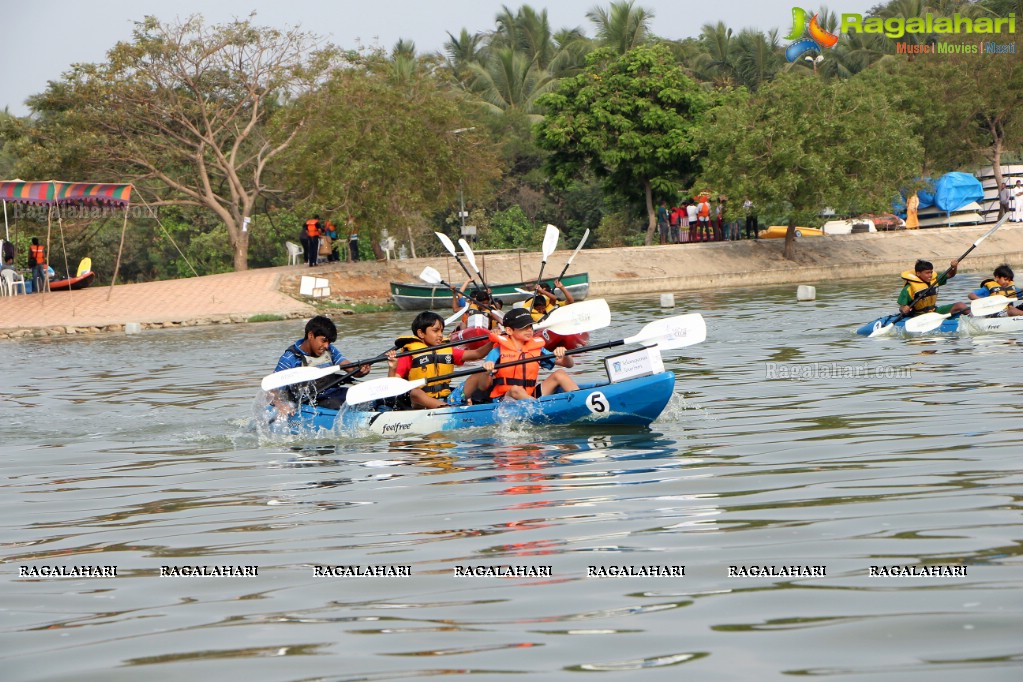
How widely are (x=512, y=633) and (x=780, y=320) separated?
58.9 ft

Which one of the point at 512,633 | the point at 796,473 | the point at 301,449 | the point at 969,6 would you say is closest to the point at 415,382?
the point at 301,449

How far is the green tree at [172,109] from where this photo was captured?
34.8 metres

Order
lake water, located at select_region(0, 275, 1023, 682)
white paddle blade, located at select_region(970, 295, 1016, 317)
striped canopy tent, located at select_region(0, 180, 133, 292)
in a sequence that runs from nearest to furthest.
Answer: lake water, located at select_region(0, 275, 1023, 682) → white paddle blade, located at select_region(970, 295, 1016, 317) → striped canopy tent, located at select_region(0, 180, 133, 292)

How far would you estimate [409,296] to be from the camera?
1228 inches

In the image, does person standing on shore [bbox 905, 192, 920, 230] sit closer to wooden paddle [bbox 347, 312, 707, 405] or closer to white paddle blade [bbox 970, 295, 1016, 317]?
white paddle blade [bbox 970, 295, 1016, 317]

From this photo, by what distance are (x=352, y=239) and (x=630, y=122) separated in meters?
10.1

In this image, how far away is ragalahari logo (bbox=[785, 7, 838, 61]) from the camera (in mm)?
48281

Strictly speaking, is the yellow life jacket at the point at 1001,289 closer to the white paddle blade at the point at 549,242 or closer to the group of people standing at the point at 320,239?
the white paddle blade at the point at 549,242

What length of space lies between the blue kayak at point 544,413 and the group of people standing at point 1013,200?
1436 inches

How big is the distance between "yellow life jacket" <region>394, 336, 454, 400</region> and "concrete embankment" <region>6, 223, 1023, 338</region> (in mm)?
19287

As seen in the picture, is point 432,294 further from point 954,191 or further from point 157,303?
point 954,191

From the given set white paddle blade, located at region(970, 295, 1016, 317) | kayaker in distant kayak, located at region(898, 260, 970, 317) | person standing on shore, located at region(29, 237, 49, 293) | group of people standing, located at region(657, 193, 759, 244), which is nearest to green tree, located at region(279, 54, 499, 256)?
group of people standing, located at region(657, 193, 759, 244)

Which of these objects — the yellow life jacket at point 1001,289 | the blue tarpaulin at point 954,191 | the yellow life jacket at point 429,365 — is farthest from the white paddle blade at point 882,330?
the blue tarpaulin at point 954,191

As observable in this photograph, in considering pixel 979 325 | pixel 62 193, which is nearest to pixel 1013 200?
pixel 979 325
